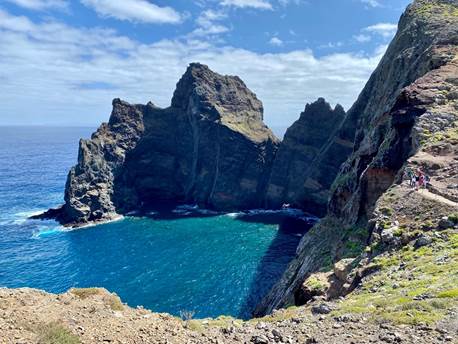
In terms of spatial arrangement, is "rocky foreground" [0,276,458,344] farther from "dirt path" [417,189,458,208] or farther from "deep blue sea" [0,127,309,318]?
"deep blue sea" [0,127,309,318]

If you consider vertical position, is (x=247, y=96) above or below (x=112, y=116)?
above

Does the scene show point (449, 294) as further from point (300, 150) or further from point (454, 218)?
point (300, 150)

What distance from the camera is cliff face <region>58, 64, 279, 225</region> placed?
445 ft

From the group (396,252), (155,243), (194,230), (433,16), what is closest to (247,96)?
(194,230)

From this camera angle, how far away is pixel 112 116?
148750 mm

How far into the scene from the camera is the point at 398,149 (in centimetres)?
4472

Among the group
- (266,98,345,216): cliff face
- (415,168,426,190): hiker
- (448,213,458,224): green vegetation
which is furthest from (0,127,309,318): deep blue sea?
(448,213,458,224): green vegetation

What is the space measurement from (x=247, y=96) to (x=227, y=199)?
→ 161 feet

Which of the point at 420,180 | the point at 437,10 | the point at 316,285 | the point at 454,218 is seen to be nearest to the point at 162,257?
the point at 316,285

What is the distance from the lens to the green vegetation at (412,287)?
17.6 meters

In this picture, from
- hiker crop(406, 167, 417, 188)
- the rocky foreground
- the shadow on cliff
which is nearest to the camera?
the rocky foreground

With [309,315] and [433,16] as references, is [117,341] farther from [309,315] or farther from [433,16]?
[433,16]

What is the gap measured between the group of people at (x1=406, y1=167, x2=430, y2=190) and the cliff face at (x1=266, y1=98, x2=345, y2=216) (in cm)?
9153

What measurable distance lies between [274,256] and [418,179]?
5793 centimetres
